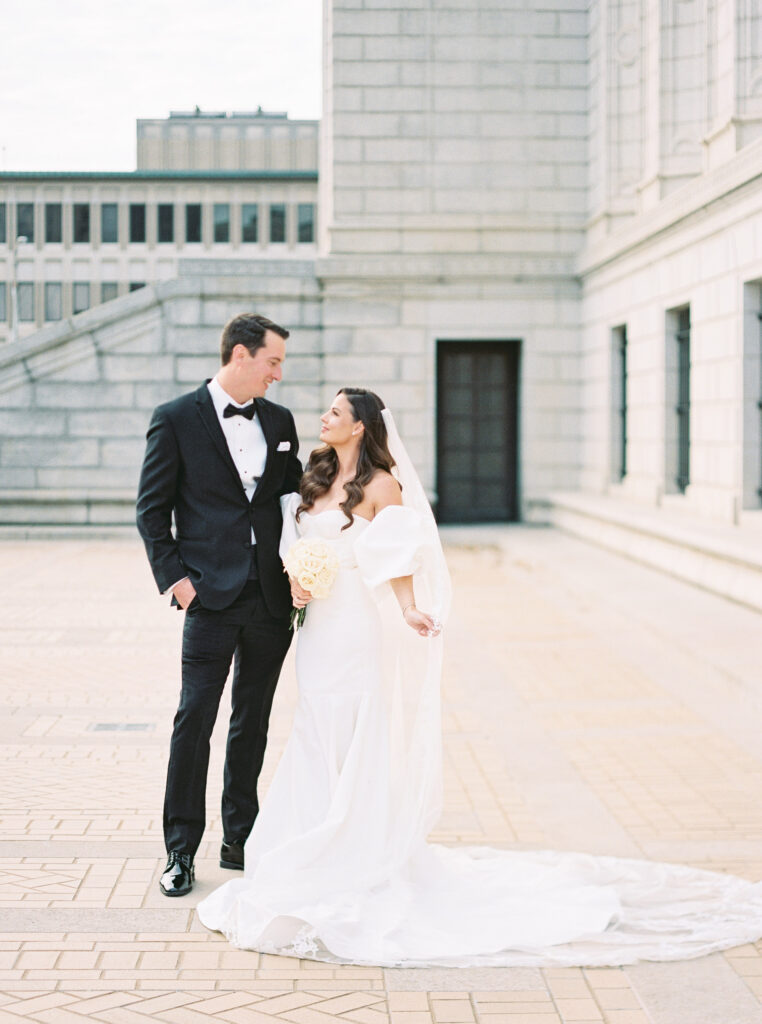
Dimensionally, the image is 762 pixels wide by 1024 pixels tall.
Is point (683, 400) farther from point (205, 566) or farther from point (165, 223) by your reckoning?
point (165, 223)

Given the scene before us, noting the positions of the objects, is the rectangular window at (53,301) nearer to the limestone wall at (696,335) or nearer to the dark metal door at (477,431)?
the dark metal door at (477,431)

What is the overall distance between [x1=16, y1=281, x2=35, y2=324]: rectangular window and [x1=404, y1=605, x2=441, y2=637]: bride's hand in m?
83.1

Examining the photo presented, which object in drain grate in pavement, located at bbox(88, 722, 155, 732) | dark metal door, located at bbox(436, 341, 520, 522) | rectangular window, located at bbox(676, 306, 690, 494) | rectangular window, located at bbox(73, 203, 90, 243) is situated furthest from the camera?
rectangular window, located at bbox(73, 203, 90, 243)

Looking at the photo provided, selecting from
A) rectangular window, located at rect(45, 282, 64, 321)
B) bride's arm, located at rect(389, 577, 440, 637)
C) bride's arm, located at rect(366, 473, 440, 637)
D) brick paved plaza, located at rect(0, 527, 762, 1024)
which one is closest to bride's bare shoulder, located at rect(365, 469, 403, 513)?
bride's arm, located at rect(366, 473, 440, 637)

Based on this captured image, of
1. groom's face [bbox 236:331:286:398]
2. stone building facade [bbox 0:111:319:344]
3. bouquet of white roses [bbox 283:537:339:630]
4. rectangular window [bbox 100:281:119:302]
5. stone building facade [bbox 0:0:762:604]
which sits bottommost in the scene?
bouquet of white roses [bbox 283:537:339:630]

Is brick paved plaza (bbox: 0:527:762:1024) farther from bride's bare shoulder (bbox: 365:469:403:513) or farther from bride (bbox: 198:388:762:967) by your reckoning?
bride's bare shoulder (bbox: 365:469:403:513)

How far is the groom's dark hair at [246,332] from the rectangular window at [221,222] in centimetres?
7894

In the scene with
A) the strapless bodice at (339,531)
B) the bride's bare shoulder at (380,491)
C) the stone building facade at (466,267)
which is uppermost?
the stone building facade at (466,267)

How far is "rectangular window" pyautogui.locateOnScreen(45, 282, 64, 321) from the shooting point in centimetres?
8444

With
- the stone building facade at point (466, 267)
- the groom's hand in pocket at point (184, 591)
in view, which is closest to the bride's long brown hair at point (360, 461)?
the groom's hand in pocket at point (184, 591)

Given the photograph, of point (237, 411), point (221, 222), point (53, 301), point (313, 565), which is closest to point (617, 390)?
point (237, 411)

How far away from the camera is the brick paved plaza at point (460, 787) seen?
397cm

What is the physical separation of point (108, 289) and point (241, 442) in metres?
83.3

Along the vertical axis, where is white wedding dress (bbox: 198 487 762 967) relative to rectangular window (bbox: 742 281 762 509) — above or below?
below
